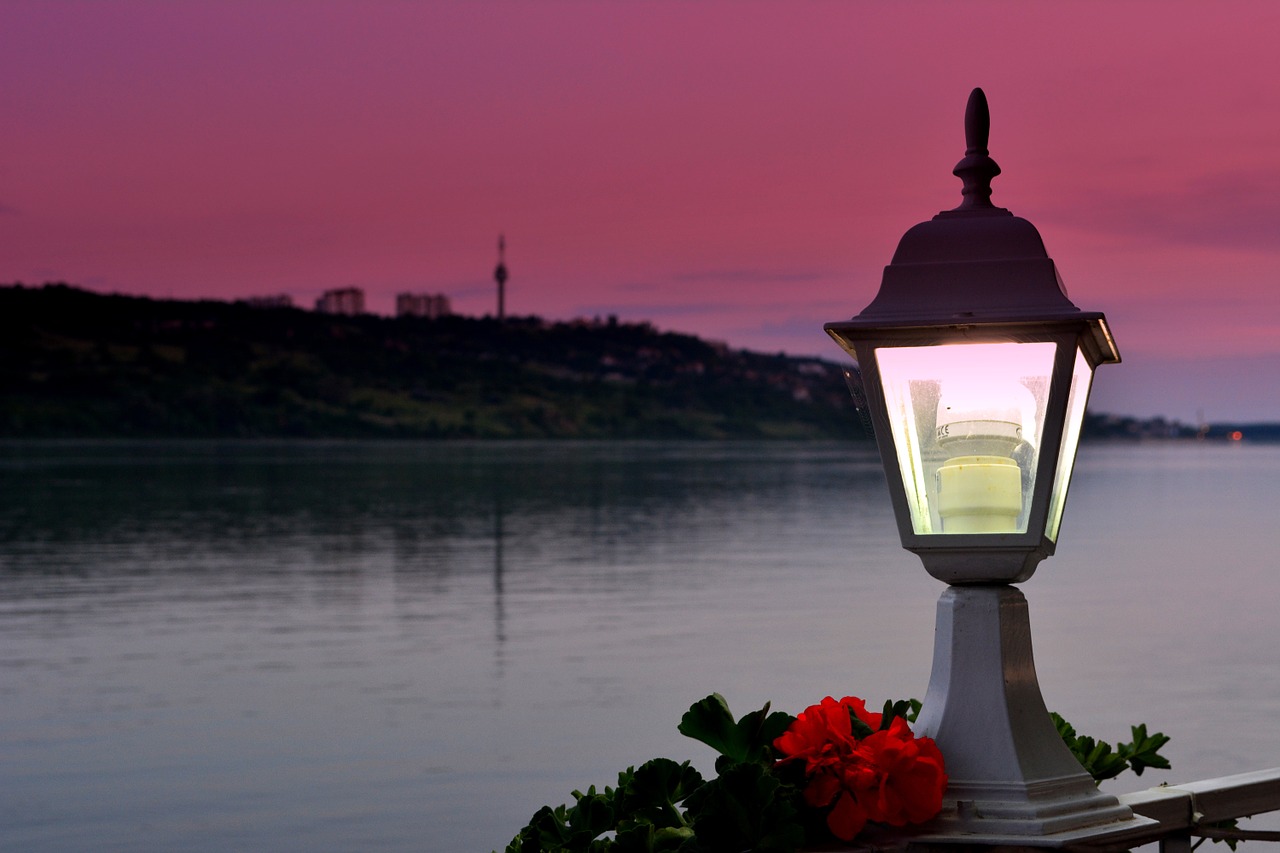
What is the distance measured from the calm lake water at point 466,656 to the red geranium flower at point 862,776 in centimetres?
712

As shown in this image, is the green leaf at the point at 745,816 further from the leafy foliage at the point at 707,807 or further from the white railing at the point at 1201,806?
the white railing at the point at 1201,806

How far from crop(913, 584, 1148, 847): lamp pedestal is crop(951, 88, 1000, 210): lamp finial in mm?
721

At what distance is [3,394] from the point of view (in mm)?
184500

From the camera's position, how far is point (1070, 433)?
3232 millimetres

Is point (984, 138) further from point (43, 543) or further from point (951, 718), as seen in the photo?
point (43, 543)

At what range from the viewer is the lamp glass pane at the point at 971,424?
10.2 ft

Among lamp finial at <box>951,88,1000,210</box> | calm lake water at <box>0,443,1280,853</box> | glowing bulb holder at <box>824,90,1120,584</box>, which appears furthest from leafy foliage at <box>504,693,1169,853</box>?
calm lake water at <box>0,443,1280,853</box>

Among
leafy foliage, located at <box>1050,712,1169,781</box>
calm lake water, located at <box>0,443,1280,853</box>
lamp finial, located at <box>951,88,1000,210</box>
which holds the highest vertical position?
Answer: lamp finial, located at <box>951,88,1000,210</box>

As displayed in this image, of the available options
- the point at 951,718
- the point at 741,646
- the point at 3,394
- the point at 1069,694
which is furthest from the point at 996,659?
the point at 3,394

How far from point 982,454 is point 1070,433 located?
0.69 feet

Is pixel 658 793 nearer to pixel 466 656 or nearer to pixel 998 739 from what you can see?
pixel 998 739

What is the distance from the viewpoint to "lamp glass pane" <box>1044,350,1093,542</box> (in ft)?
10.4

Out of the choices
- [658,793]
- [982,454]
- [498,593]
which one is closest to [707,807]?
[658,793]

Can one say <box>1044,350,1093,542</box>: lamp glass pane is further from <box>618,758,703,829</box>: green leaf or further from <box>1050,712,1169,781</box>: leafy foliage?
<box>618,758,703,829</box>: green leaf
